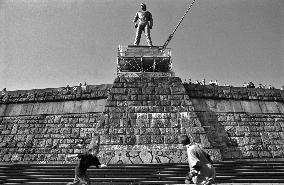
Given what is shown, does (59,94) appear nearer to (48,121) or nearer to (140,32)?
(48,121)

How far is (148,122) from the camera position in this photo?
10742mm

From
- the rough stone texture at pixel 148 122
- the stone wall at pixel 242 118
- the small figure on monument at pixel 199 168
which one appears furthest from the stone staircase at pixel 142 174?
the small figure on monument at pixel 199 168

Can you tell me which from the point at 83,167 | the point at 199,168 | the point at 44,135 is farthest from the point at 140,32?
the point at 199,168

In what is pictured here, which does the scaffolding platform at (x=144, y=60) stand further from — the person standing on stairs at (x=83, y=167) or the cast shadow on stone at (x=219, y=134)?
the person standing on stairs at (x=83, y=167)

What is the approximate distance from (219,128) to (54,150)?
6.50m

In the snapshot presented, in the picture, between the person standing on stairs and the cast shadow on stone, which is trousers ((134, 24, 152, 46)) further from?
the person standing on stairs

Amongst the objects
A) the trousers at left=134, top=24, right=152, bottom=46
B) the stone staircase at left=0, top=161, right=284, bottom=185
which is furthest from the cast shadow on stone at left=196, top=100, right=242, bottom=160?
the trousers at left=134, top=24, right=152, bottom=46

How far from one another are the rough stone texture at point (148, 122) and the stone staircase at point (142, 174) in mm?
854

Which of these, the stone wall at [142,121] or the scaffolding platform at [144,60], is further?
the scaffolding platform at [144,60]

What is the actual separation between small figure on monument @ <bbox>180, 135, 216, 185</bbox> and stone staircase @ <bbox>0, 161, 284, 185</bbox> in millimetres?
2535

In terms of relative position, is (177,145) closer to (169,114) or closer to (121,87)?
(169,114)

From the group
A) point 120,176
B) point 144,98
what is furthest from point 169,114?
point 120,176

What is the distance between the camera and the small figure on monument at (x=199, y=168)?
5086 mm

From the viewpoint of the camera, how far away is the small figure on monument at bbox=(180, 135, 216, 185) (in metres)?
5.09
